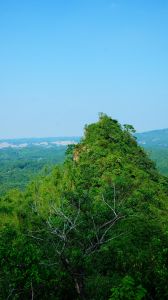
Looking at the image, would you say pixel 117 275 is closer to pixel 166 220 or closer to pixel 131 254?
pixel 131 254

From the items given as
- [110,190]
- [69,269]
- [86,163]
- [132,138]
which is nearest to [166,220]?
[110,190]

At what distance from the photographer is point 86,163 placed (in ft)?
127

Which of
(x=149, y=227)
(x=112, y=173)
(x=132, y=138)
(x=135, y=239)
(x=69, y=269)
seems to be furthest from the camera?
(x=132, y=138)

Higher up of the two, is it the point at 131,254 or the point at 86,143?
the point at 86,143

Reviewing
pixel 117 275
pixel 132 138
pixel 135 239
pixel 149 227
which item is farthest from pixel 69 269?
pixel 132 138

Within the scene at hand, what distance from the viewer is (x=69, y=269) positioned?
14.7 metres

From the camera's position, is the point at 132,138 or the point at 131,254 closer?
the point at 131,254

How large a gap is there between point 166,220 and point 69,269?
8652 millimetres

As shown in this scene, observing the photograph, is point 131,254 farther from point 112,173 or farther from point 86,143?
point 86,143

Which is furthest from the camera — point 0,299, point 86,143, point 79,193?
point 86,143

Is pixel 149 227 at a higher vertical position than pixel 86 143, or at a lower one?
lower

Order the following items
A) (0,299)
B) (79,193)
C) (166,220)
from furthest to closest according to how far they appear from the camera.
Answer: (166,220)
(79,193)
(0,299)

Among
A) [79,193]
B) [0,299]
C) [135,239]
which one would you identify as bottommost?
[0,299]

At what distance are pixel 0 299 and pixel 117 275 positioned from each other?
4201 millimetres
